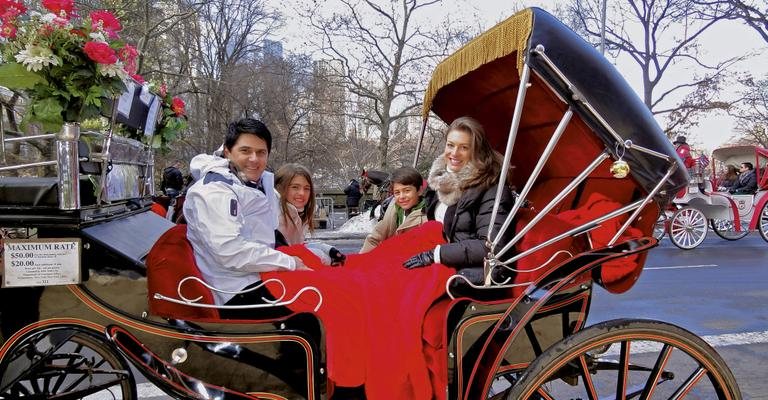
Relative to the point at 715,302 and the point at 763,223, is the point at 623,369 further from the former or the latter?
the point at 763,223

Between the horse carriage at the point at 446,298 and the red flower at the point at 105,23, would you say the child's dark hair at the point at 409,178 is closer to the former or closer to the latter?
the horse carriage at the point at 446,298

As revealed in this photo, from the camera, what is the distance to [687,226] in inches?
396

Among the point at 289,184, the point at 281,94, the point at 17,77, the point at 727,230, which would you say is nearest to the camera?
the point at 17,77

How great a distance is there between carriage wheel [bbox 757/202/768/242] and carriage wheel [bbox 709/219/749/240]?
28cm

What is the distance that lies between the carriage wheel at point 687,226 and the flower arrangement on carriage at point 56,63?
1055 cm

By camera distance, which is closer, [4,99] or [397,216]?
[4,99]

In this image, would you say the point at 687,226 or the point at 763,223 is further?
the point at 763,223

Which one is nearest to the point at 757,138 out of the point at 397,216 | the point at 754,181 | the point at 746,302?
the point at 754,181

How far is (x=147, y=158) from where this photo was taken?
10.6 feet

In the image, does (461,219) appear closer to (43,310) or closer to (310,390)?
(310,390)

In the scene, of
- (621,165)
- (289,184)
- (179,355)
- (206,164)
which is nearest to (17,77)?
(206,164)

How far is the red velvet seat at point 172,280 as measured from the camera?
84.0 inches

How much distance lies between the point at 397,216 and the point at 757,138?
36251 mm

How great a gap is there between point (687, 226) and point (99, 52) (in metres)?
10.8
